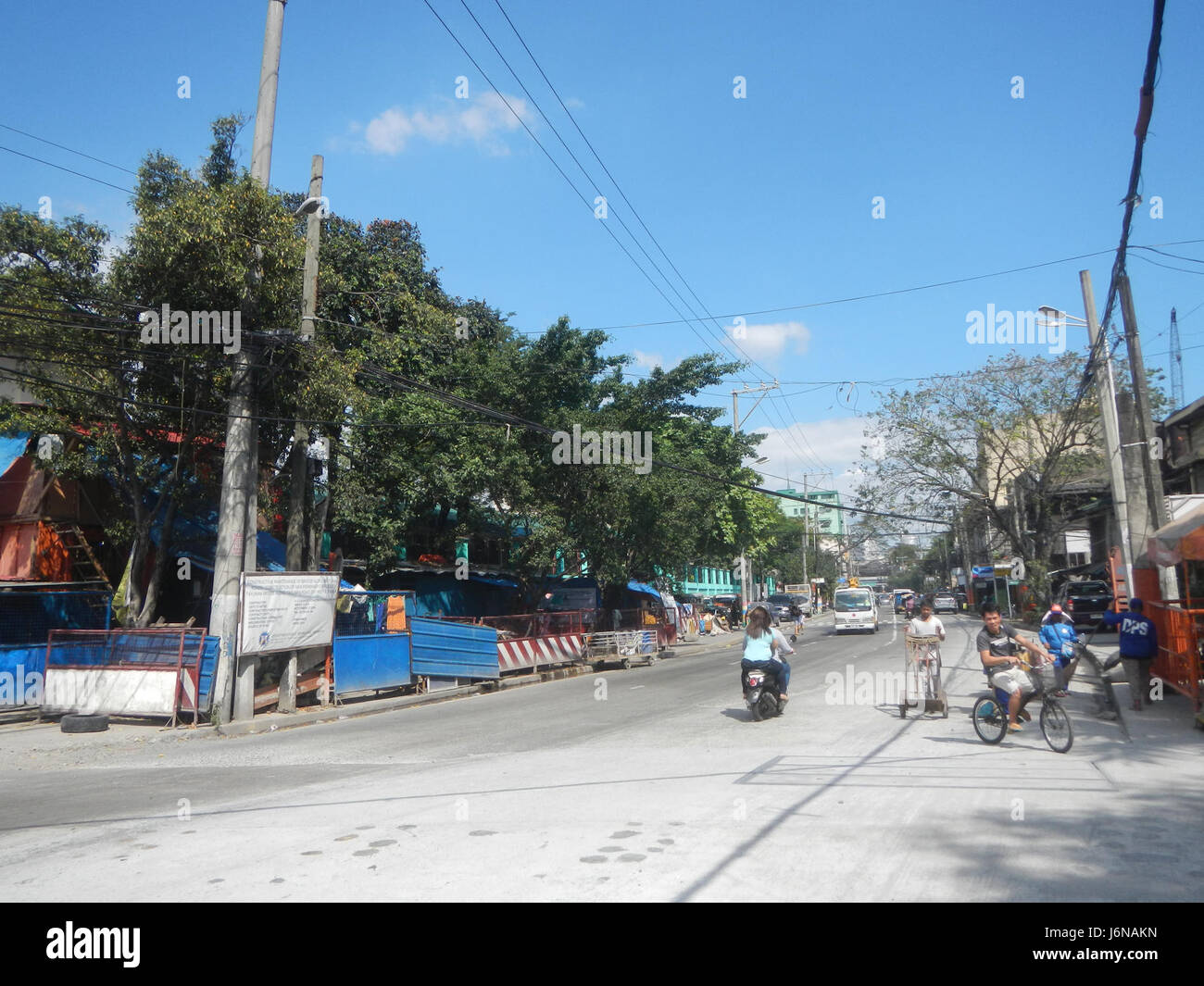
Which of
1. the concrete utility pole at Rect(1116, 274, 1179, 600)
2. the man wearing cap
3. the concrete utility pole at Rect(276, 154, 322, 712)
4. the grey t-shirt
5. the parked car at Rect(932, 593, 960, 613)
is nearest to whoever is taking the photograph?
the grey t-shirt

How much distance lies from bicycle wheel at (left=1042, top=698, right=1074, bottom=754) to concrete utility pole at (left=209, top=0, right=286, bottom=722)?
40.8ft

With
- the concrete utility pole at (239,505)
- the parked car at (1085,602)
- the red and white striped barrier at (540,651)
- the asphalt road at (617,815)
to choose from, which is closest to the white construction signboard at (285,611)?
the concrete utility pole at (239,505)

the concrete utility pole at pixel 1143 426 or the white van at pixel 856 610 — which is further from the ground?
the concrete utility pole at pixel 1143 426

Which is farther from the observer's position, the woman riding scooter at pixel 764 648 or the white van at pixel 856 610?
the white van at pixel 856 610

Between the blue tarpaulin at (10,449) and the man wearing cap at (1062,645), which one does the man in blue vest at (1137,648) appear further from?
the blue tarpaulin at (10,449)

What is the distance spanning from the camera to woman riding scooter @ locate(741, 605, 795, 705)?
13.5m

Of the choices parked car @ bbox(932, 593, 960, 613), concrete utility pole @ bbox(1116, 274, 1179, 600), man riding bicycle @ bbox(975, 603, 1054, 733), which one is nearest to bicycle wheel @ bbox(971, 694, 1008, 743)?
man riding bicycle @ bbox(975, 603, 1054, 733)

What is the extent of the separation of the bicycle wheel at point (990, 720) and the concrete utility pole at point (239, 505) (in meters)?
11.7

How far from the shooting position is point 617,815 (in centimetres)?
741

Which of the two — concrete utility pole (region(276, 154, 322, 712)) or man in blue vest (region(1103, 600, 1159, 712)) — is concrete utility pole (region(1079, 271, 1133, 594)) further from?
concrete utility pole (region(276, 154, 322, 712))

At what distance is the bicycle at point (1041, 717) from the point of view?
32.4 ft

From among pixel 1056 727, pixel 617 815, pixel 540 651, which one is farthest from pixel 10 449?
pixel 1056 727

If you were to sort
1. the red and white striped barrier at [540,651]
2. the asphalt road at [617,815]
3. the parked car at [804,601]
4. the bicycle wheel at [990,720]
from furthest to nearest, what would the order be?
the parked car at [804,601], the red and white striped barrier at [540,651], the bicycle wheel at [990,720], the asphalt road at [617,815]
